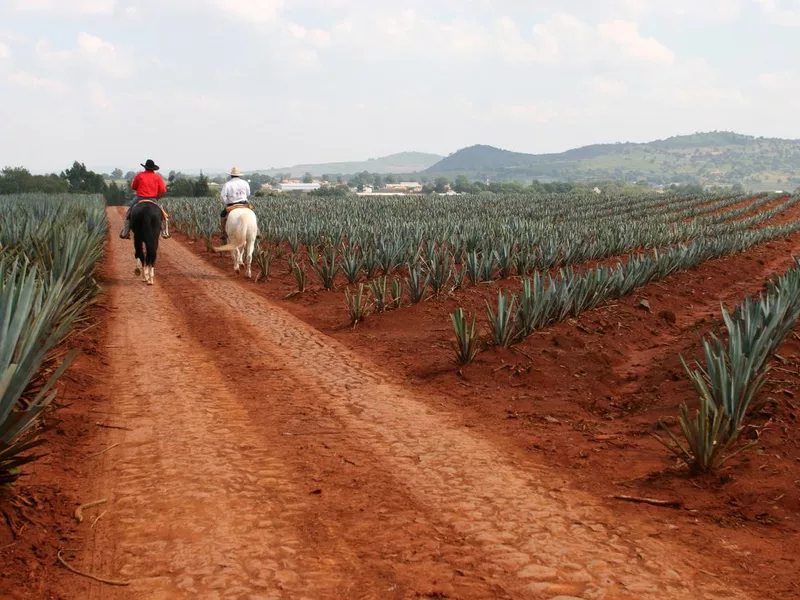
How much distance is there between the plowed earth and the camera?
3.61 m

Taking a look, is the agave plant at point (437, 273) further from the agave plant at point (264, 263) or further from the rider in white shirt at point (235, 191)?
the rider in white shirt at point (235, 191)

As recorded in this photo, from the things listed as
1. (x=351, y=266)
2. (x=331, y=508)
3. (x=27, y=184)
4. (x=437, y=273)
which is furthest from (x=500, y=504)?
(x=27, y=184)

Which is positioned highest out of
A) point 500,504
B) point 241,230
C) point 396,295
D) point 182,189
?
point 182,189

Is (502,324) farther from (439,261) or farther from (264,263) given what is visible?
(264,263)

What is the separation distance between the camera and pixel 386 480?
4.79 metres

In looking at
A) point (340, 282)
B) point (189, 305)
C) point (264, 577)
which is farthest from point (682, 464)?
point (340, 282)

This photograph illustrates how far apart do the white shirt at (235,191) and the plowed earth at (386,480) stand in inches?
229

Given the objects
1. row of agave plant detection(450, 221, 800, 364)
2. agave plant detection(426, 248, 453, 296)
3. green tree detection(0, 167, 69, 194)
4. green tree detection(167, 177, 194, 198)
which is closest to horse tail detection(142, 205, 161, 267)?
agave plant detection(426, 248, 453, 296)

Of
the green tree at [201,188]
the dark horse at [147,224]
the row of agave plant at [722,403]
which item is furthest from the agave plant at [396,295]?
the green tree at [201,188]

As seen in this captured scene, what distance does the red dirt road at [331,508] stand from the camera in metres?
3.55

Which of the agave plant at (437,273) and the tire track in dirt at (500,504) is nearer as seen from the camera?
the tire track in dirt at (500,504)

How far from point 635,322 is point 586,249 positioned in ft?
22.5

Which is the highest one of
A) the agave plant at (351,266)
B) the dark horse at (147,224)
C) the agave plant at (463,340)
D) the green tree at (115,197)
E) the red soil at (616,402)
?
the green tree at (115,197)

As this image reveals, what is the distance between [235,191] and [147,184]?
1.94 m
